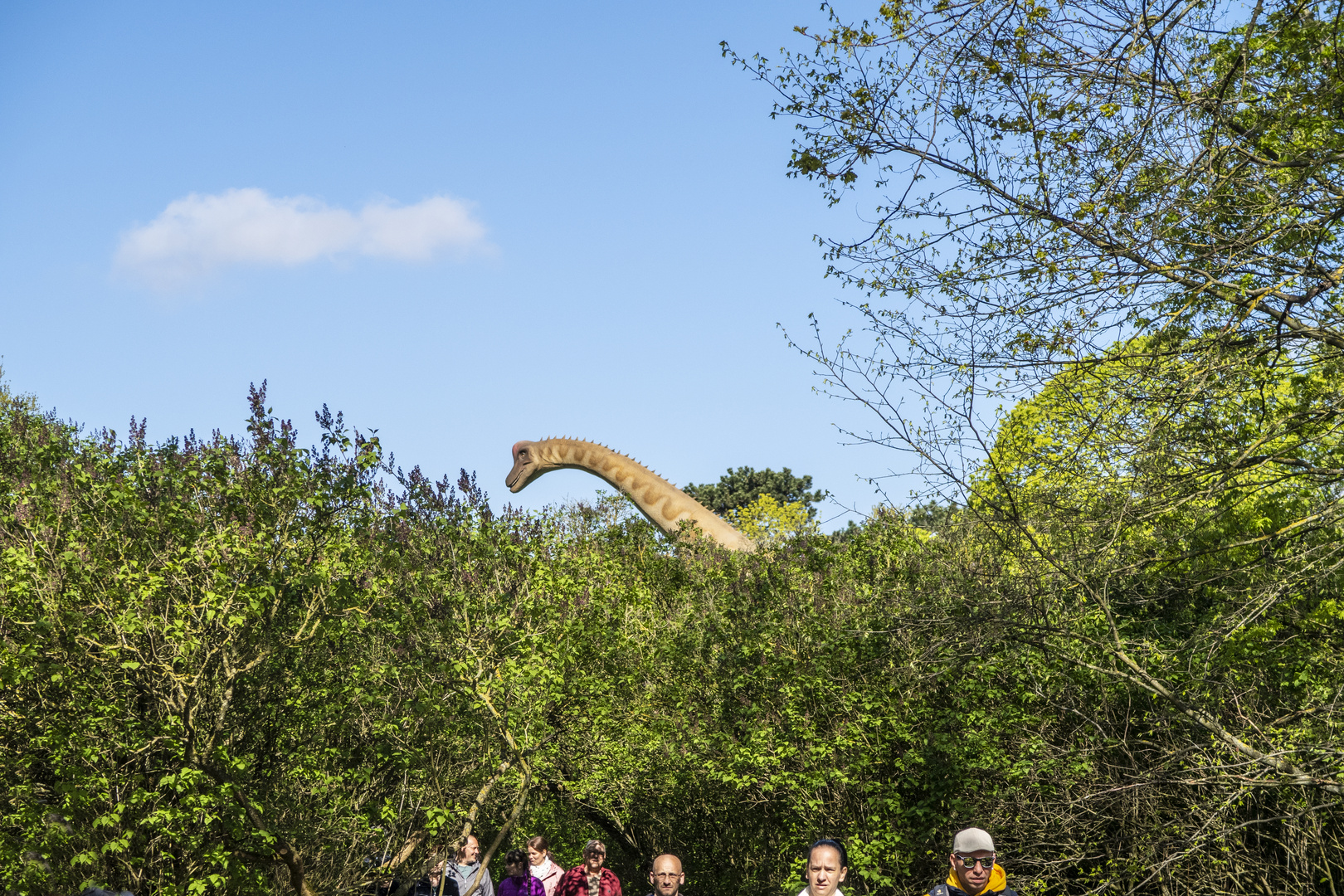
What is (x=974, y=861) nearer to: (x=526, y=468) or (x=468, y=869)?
(x=468, y=869)

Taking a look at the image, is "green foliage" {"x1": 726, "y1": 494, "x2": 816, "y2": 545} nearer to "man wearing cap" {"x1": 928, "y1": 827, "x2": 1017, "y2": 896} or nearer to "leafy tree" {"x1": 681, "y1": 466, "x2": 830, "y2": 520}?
"leafy tree" {"x1": 681, "y1": 466, "x2": 830, "y2": 520}

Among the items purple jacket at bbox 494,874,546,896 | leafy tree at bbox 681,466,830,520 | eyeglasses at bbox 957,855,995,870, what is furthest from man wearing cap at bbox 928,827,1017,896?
leafy tree at bbox 681,466,830,520

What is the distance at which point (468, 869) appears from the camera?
9.55m

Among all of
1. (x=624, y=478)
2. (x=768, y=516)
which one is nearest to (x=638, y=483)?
(x=624, y=478)

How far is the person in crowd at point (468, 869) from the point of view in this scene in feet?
29.7

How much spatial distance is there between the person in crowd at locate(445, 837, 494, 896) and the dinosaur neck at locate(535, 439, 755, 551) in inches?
717

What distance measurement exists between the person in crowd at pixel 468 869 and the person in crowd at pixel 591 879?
0.67 m

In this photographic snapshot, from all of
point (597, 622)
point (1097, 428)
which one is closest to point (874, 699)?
point (597, 622)

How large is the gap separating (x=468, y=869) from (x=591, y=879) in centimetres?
117

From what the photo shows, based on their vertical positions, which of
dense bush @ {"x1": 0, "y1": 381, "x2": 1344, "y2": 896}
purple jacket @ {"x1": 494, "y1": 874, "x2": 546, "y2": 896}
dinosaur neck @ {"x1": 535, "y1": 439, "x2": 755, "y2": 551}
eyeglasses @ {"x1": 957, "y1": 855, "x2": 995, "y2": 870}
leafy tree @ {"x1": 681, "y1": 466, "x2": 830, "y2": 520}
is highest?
leafy tree @ {"x1": 681, "y1": 466, "x2": 830, "y2": 520}

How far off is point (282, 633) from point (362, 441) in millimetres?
1360

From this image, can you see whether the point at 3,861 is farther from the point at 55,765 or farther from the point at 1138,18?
the point at 1138,18

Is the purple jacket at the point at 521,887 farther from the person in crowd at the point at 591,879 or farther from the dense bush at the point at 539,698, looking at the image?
the person in crowd at the point at 591,879

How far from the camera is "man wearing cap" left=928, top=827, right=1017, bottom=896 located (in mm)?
4852
